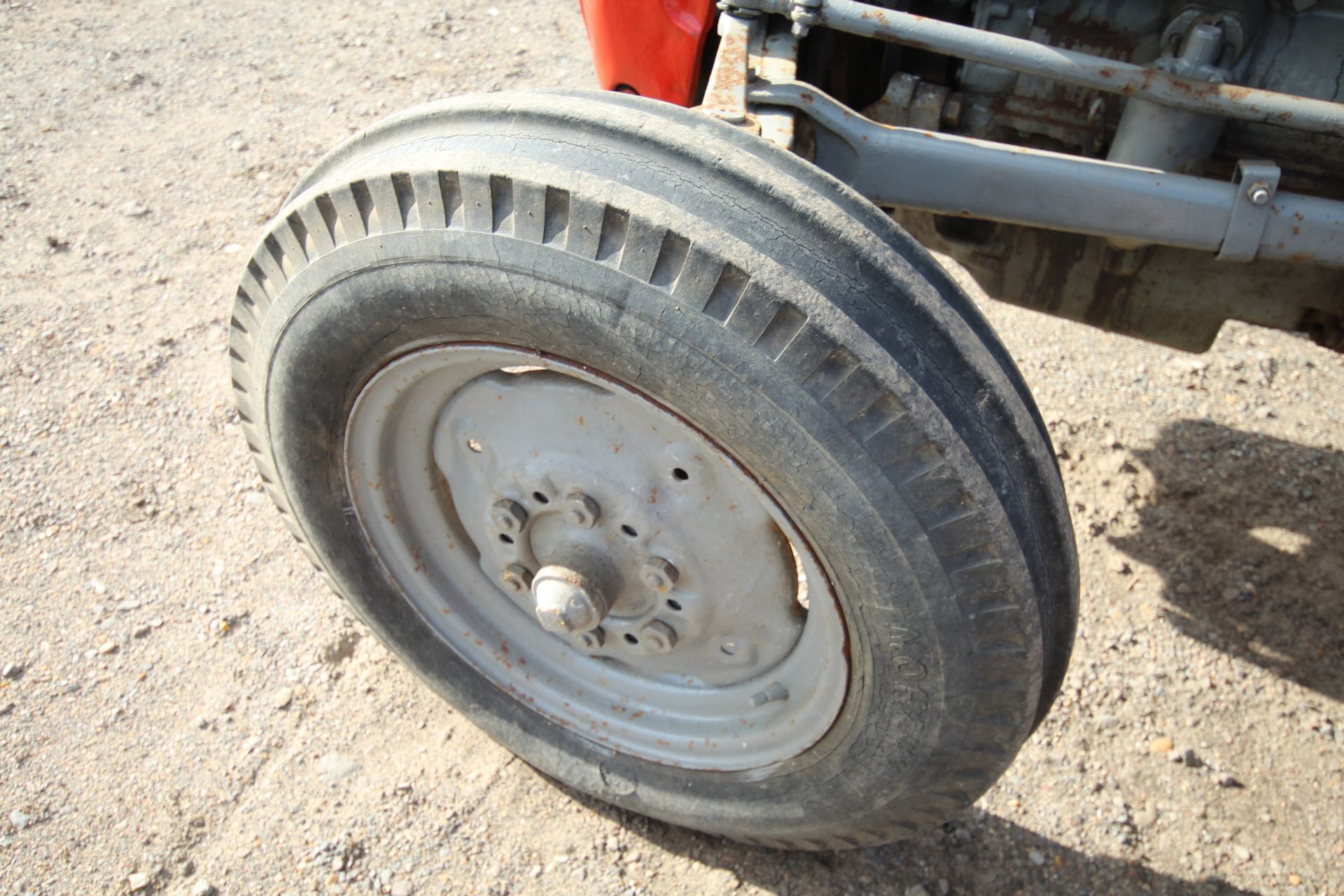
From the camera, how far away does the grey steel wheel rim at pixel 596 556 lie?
1.68 metres

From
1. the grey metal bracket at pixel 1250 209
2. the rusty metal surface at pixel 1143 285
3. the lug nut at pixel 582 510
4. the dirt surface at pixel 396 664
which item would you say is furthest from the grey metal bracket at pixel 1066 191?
the dirt surface at pixel 396 664

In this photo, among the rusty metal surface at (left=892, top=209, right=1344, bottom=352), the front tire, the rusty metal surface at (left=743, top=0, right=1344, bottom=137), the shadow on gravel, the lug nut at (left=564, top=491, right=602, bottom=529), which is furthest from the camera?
the shadow on gravel

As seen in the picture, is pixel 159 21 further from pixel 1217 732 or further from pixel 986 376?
pixel 1217 732

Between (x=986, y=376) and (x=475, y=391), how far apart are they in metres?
0.86

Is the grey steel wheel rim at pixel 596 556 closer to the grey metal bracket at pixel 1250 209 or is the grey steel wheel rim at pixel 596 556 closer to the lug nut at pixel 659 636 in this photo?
the lug nut at pixel 659 636

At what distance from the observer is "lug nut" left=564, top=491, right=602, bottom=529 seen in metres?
1.79

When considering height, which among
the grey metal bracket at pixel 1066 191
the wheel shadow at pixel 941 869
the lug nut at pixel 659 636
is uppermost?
the grey metal bracket at pixel 1066 191

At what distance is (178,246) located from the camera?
12.0 feet

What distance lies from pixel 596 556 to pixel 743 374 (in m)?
0.62

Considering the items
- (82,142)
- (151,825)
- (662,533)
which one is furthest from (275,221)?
(82,142)

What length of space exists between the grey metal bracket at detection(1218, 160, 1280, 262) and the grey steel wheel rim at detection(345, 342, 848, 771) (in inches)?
36.8

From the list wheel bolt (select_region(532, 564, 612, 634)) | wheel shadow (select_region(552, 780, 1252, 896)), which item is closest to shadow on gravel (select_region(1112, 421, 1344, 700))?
wheel shadow (select_region(552, 780, 1252, 896))

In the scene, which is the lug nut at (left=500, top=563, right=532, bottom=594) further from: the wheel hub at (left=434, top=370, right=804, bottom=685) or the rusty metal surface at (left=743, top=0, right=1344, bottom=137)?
the rusty metal surface at (left=743, top=0, right=1344, bottom=137)

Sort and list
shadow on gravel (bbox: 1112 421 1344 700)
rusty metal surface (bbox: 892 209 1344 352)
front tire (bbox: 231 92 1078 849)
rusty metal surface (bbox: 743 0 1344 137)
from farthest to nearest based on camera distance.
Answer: shadow on gravel (bbox: 1112 421 1344 700)
rusty metal surface (bbox: 892 209 1344 352)
rusty metal surface (bbox: 743 0 1344 137)
front tire (bbox: 231 92 1078 849)
